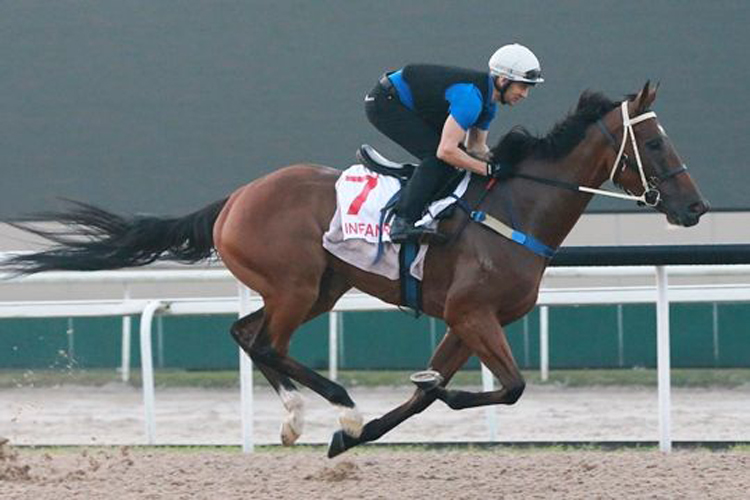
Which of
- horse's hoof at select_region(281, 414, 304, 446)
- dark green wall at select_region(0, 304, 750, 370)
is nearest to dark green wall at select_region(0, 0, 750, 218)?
horse's hoof at select_region(281, 414, 304, 446)

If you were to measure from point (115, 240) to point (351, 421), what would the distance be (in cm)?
116

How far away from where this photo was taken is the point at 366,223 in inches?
204

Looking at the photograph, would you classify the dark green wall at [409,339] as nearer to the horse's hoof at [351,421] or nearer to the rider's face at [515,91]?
the horse's hoof at [351,421]

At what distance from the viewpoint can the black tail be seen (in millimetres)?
5574

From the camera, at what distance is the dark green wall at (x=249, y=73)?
6219mm

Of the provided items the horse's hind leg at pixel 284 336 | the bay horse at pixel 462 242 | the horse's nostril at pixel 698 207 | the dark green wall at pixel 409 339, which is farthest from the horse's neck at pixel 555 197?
the dark green wall at pixel 409 339

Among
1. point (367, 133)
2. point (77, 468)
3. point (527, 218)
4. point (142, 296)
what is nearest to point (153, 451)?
point (77, 468)

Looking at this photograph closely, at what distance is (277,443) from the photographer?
6.71 metres

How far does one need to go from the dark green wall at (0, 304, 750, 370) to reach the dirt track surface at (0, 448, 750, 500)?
3.15 meters

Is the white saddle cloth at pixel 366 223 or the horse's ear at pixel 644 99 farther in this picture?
the white saddle cloth at pixel 366 223

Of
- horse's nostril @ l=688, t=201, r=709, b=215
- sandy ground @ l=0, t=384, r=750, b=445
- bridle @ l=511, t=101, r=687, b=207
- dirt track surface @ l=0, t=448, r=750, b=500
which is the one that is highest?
bridle @ l=511, t=101, r=687, b=207

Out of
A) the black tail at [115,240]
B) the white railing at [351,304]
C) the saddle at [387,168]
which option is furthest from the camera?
the white railing at [351,304]

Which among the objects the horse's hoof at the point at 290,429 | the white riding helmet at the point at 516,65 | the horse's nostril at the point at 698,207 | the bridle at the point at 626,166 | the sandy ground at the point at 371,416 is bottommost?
the sandy ground at the point at 371,416

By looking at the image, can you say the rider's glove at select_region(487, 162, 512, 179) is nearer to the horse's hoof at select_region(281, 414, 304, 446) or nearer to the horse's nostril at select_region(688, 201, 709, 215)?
the horse's nostril at select_region(688, 201, 709, 215)
